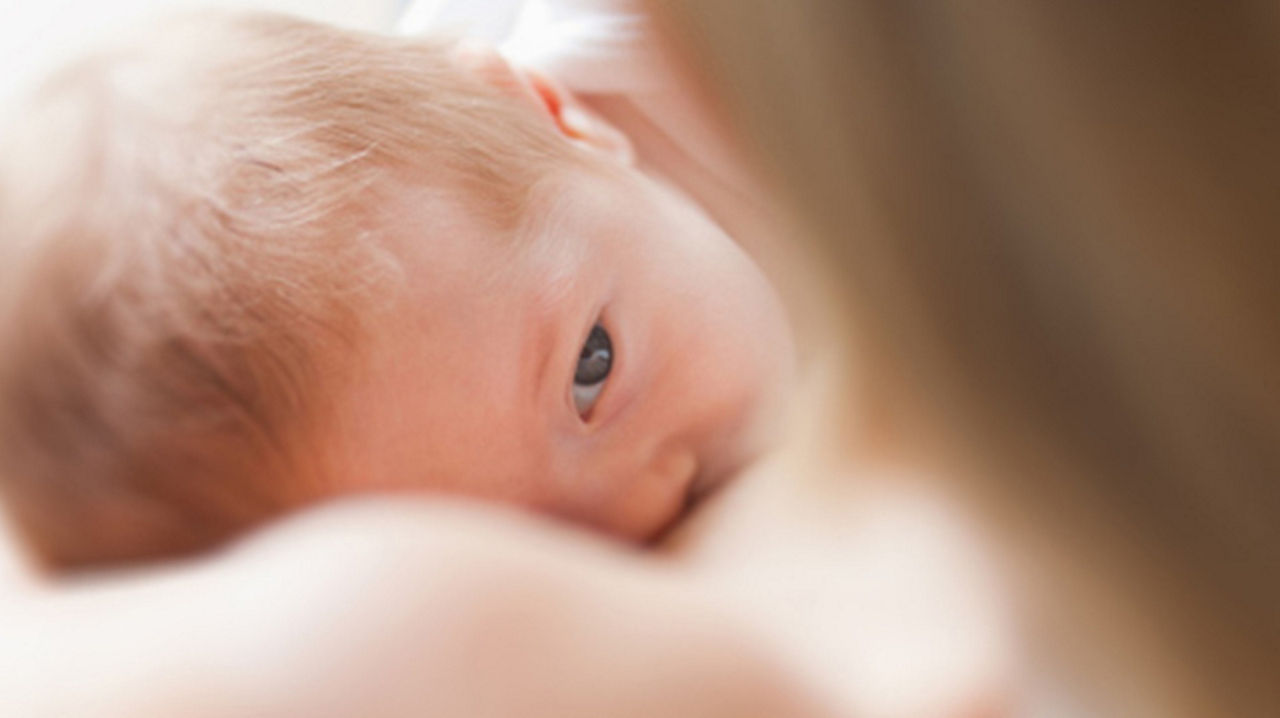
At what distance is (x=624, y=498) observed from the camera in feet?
2.26

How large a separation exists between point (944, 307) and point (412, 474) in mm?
352

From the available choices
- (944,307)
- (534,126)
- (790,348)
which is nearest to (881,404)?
(944,307)

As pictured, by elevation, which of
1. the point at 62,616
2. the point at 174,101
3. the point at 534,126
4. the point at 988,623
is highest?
the point at 534,126

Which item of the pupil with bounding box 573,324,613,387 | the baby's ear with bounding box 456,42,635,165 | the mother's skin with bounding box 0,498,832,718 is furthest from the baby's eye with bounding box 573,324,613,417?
the mother's skin with bounding box 0,498,832,718

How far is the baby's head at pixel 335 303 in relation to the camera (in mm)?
511

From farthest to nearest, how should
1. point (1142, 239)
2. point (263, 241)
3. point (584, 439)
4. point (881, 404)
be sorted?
point (584, 439) → point (263, 241) → point (881, 404) → point (1142, 239)

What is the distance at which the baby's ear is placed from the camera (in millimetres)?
750

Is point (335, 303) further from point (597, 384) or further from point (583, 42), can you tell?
point (583, 42)

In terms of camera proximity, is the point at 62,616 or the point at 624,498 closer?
the point at 62,616

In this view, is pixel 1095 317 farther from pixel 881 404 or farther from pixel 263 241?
pixel 263 241

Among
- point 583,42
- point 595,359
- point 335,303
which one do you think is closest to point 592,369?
point 595,359

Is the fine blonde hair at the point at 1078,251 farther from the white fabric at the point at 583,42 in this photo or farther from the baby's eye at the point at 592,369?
the white fabric at the point at 583,42

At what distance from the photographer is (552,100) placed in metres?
0.81

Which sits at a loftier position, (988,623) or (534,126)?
(534,126)
